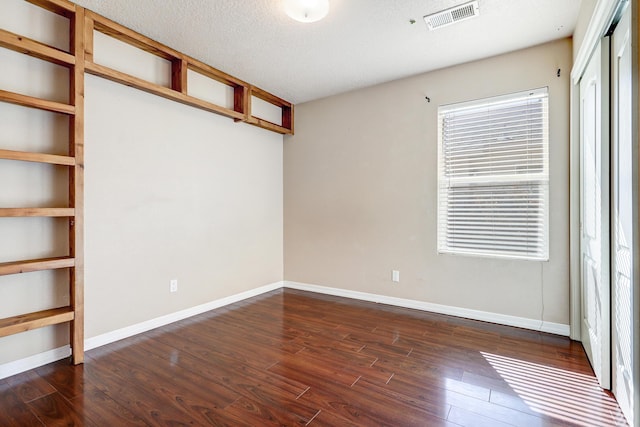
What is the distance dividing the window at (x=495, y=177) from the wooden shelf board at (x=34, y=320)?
11.0 feet

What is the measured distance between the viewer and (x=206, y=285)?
3619 mm

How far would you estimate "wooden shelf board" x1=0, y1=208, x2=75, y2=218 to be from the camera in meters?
2.03

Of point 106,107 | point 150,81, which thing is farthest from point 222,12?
point 106,107

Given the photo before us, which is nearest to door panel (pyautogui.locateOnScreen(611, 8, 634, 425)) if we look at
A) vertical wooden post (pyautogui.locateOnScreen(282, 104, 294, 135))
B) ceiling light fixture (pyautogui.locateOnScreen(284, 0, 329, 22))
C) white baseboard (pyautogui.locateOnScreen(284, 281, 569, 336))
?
white baseboard (pyautogui.locateOnScreen(284, 281, 569, 336))

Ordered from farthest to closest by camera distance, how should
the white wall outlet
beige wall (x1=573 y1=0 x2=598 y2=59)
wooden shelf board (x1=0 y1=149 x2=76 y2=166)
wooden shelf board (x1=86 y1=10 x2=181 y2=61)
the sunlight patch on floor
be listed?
the white wall outlet < wooden shelf board (x1=86 y1=10 x2=181 y2=61) < beige wall (x1=573 y1=0 x2=598 y2=59) < wooden shelf board (x1=0 y1=149 x2=76 y2=166) < the sunlight patch on floor

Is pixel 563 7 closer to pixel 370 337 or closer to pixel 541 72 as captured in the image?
pixel 541 72

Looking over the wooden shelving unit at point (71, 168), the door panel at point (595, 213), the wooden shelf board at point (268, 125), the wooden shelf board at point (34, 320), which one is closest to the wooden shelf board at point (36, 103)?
the wooden shelving unit at point (71, 168)

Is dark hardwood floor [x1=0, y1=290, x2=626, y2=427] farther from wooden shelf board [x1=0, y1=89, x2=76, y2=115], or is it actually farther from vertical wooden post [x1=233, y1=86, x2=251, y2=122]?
vertical wooden post [x1=233, y1=86, x2=251, y2=122]

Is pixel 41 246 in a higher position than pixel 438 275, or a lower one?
higher

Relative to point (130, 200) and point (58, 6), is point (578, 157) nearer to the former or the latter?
point (130, 200)

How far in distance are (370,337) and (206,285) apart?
1.89 meters

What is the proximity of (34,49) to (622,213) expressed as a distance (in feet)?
12.0

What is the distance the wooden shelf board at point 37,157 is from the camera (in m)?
2.03

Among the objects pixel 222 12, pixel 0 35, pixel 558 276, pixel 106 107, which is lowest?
pixel 558 276
